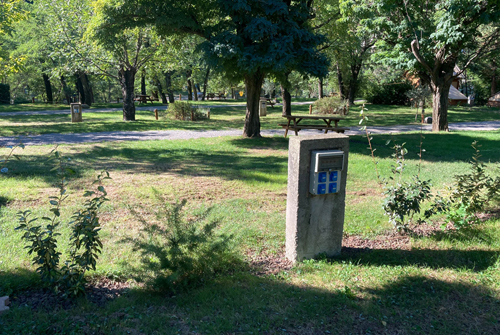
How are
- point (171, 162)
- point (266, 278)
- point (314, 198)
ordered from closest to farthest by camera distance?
point (266, 278)
point (314, 198)
point (171, 162)

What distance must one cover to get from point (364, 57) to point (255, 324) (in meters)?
32.6

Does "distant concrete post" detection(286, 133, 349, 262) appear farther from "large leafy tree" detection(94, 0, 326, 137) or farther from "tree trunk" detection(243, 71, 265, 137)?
"tree trunk" detection(243, 71, 265, 137)

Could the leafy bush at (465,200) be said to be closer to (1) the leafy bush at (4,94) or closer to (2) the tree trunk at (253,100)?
(2) the tree trunk at (253,100)

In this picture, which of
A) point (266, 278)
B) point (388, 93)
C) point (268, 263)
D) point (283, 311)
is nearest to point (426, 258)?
point (268, 263)

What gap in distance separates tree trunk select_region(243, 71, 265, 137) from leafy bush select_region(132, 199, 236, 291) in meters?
→ 10.2

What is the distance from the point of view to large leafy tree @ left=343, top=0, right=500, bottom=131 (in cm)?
1362

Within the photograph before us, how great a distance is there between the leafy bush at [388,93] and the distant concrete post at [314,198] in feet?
116

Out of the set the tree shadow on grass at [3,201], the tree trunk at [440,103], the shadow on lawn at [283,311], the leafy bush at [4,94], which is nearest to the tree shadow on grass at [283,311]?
the shadow on lawn at [283,311]

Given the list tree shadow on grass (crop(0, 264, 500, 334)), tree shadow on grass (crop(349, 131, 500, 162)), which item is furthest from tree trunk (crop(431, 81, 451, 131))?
tree shadow on grass (crop(0, 264, 500, 334))

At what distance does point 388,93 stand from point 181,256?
38.4 meters

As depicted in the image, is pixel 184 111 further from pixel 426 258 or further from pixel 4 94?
pixel 4 94

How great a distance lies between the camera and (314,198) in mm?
4383

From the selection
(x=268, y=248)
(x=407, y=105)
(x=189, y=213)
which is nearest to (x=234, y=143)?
(x=189, y=213)

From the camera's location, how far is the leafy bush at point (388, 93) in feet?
124
